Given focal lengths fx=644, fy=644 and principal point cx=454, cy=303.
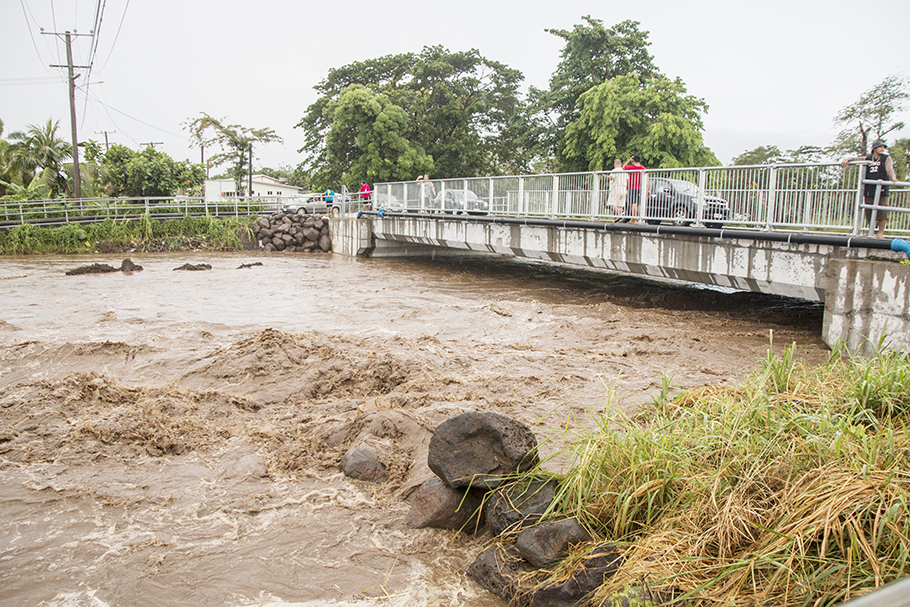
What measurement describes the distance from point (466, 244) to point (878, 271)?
13.6 meters

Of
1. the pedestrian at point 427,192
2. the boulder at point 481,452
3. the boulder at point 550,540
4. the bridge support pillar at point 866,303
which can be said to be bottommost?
the boulder at point 550,540

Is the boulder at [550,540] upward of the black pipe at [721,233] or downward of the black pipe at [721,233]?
downward

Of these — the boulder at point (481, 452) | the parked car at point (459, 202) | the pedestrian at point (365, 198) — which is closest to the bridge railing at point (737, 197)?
the parked car at point (459, 202)

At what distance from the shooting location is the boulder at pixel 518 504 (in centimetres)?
445

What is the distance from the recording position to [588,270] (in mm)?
24172

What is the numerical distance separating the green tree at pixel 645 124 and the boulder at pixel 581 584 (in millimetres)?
28345

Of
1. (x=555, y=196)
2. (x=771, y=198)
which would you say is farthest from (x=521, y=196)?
(x=771, y=198)

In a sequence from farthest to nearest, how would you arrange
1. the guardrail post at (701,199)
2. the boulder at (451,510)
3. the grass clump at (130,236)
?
1. the grass clump at (130,236)
2. the guardrail post at (701,199)
3. the boulder at (451,510)

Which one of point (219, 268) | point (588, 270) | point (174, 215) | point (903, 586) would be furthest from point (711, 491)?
point (174, 215)

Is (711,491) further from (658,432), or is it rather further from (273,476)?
(273,476)

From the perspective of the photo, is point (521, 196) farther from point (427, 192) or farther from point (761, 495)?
point (761, 495)

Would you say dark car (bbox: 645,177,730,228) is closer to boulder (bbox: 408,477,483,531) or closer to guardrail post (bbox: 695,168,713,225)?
guardrail post (bbox: 695,168,713,225)

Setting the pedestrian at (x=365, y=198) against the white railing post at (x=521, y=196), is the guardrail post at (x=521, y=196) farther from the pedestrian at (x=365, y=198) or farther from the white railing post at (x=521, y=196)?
the pedestrian at (x=365, y=198)

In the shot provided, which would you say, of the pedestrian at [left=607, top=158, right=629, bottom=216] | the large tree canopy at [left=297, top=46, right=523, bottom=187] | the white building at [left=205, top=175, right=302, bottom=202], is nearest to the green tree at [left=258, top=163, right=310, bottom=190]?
the white building at [left=205, top=175, right=302, bottom=202]
